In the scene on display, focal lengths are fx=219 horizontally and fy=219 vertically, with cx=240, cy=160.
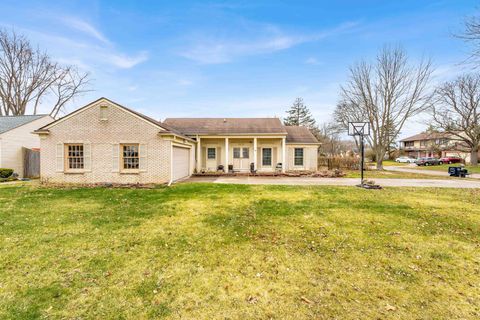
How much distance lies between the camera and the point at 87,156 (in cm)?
1245

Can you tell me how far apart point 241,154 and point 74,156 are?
39.9 feet

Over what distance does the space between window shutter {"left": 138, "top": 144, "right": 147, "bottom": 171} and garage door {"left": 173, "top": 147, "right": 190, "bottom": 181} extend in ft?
5.40

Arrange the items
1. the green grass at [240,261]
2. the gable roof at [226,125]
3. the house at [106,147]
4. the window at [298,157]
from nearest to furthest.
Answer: the green grass at [240,261] < the house at [106,147] < the gable roof at [226,125] < the window at [298,157]

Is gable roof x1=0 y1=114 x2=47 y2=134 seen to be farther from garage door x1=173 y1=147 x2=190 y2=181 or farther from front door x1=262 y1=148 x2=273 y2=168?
front door x1=262 y1=148 x2=273 y2=168

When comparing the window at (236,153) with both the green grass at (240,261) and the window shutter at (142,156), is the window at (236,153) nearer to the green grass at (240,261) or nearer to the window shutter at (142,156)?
the window shutter at (142,156)

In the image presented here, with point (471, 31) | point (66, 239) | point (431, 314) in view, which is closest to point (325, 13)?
point (471, 31)

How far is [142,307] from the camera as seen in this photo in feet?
9.27

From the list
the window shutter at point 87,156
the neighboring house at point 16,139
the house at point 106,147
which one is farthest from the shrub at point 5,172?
the window shutter at point 87,156

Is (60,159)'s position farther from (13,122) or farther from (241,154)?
(241,154)

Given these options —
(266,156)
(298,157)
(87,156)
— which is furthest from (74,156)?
(298,157)

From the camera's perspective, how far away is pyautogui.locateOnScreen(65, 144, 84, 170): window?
1258 centimetres

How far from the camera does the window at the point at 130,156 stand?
12.4 meters

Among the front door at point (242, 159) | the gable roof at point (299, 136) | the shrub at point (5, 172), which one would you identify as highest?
the gable roof at point (299, 136)

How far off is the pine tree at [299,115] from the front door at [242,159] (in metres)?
32.7
